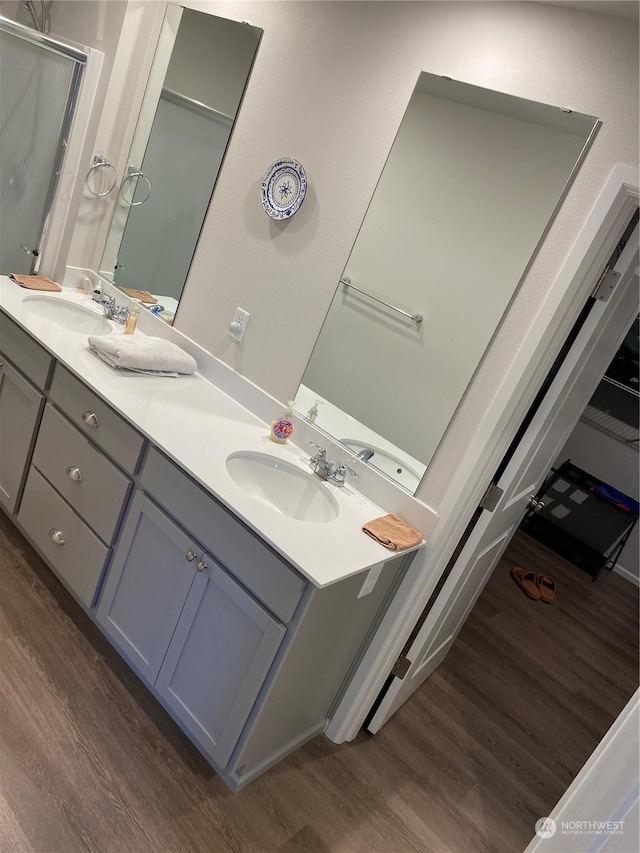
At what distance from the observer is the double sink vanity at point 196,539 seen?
1.75m

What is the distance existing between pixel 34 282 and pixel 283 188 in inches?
49.0

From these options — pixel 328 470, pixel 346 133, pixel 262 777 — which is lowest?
pixel 262 777

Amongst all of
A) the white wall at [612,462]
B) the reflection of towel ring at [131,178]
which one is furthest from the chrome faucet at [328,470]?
the white wall at [612,462]

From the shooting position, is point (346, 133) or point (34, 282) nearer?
point (346, 133)

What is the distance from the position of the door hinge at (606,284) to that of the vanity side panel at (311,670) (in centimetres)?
97

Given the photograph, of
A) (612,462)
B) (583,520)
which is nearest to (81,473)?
(583,520)

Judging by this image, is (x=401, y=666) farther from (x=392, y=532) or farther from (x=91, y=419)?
(x=91, y=419)

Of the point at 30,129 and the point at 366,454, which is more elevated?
the point at 30,129

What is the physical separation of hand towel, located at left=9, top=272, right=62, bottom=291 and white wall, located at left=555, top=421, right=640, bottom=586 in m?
3.62

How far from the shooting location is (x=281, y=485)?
2148mm

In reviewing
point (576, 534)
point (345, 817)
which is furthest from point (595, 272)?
point (576, 534)

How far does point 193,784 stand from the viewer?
6.31 ft

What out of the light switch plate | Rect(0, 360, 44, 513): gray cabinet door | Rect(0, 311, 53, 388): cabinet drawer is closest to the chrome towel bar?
the light switch plate

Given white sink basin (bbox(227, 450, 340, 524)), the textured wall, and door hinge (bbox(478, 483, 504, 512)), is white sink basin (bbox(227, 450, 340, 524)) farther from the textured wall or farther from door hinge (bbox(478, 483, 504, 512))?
door hinge (bbox(478, 483, 504, 512))
